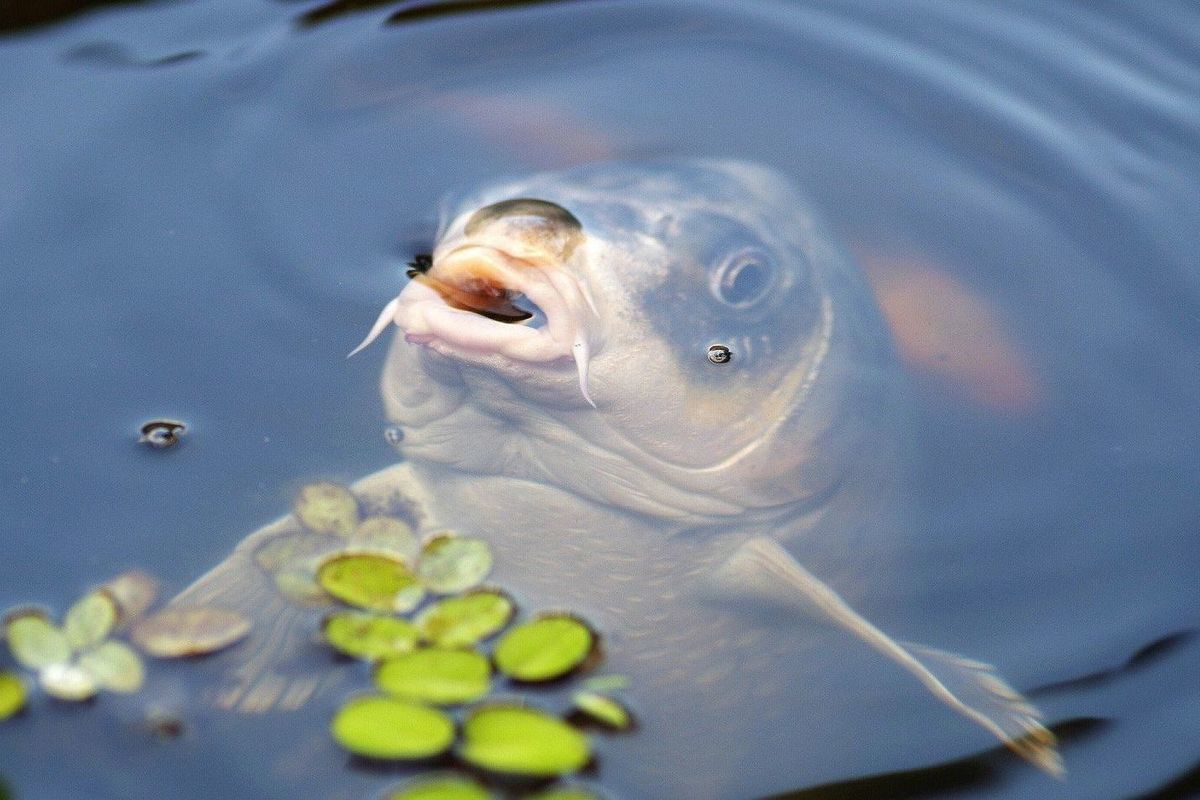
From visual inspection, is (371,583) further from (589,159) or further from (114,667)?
(589,159)

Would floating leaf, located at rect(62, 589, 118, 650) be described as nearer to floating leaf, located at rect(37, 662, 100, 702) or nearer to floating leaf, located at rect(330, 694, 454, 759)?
floating leaf, located at rect(37, 662, 100, 702)

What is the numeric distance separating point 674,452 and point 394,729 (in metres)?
0.99

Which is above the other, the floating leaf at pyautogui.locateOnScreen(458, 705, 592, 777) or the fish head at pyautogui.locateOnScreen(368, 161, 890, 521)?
the fish head at pyautogui.locateOnScreen(368, 161, 890, 521)

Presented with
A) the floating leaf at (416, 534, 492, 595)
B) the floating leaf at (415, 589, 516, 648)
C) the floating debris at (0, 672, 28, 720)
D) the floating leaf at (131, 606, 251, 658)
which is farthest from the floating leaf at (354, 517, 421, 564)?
the floating debris at (0, 672, 28, 720)

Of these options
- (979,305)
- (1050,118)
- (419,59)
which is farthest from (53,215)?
(1050,118)

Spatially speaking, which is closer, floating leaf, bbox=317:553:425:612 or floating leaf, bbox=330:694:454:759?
floating leaf, bbox=330:694:454:759

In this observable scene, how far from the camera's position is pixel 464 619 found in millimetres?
2396

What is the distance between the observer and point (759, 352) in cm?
298

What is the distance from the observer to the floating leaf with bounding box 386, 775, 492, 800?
2111 mm

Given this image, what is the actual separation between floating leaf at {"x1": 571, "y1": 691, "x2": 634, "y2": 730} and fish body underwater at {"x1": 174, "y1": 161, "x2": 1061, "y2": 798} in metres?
0.13

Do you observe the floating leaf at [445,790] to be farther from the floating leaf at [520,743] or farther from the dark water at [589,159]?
the dark water at [589,159]

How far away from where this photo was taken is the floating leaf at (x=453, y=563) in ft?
8.18

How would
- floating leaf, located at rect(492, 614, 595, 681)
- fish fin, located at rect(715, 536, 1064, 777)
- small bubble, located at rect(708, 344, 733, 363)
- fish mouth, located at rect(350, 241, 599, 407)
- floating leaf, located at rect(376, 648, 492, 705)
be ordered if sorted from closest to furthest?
floating leaf, located at rect(376, 648, 492, 705)
floating leaf, located at rect(492, 614, 595, 681)
fish fin, located at rect(715, 536, 1064, 777)
fish mouth, located at rect(350, 241, 599, 407)
small bubble, located at rect(708, 344, 733, 363)

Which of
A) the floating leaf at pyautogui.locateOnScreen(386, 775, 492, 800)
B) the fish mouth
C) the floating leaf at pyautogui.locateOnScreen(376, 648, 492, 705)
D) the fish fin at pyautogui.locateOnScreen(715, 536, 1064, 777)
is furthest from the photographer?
the fish mouth
